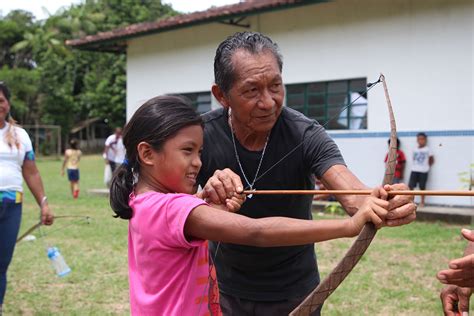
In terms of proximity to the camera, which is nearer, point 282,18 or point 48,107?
point 282,18

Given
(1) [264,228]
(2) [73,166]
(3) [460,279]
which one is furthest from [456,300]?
(2) [73,166]

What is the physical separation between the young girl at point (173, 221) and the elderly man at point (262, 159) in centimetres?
32

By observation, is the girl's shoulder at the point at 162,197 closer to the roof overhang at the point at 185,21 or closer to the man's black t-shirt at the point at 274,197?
the man's black t-shirt at the point at 274,197

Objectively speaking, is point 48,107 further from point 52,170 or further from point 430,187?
point 430,187

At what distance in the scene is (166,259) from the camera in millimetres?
1797

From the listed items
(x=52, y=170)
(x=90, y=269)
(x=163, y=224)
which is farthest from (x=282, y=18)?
(x=52, y=170)

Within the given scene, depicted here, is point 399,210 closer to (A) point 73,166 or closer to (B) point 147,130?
(B) point 147,130

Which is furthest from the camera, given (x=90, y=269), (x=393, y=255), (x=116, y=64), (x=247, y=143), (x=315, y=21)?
(x=116, y=64)

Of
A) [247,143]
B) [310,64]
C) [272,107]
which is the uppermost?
[310,64]

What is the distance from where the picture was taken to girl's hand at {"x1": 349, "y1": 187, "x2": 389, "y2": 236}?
1533mm

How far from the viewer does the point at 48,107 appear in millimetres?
31000

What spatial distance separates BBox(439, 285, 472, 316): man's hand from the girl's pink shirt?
90 centimetres

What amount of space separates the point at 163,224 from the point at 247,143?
717mm

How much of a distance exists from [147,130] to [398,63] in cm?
844
